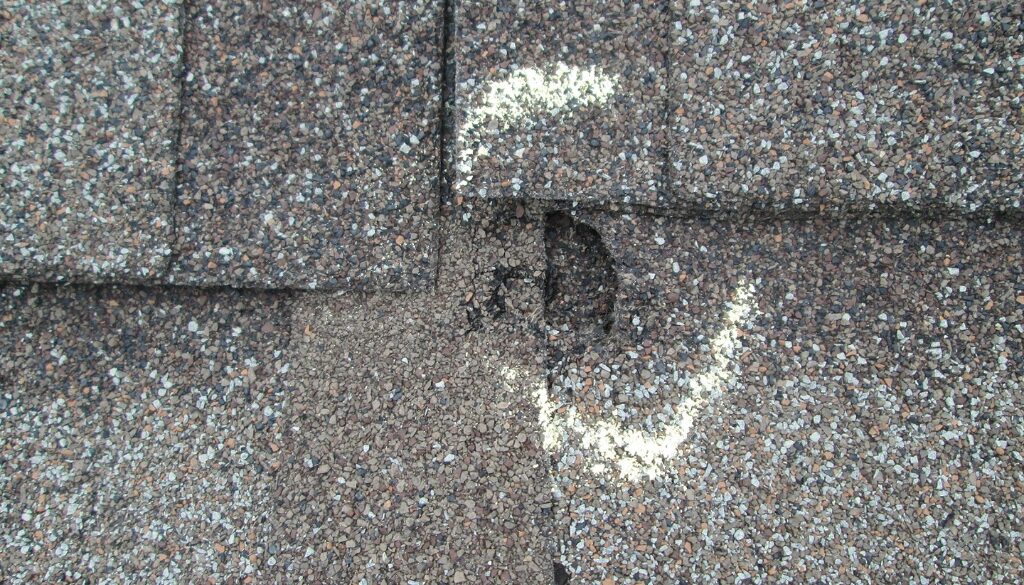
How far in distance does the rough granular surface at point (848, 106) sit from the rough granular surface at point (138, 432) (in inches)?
45.4

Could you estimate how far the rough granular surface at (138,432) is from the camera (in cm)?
174

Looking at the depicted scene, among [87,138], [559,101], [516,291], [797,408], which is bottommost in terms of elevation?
[797,408]

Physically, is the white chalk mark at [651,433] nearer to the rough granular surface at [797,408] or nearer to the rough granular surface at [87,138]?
the rough granular surface at [797,408]

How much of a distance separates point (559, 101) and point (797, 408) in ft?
3.04

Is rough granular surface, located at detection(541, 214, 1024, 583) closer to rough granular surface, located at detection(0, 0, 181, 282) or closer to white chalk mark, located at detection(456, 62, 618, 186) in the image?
white chalk mark, located at detection(456, 62, 618, 186)

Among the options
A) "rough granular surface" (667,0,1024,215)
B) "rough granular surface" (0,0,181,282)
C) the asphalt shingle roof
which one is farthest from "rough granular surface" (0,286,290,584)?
"rough granular surface" (667,0,1024,215)

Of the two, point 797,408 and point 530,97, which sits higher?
point 530,97

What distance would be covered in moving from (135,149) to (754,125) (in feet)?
4.81

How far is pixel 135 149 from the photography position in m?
1.72

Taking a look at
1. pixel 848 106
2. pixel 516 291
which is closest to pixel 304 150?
pixel 516 291

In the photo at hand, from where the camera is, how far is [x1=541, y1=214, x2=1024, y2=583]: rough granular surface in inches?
66.7

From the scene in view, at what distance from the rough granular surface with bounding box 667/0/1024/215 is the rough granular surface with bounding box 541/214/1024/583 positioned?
120mm

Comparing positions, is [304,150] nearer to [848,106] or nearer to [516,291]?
[516,291]

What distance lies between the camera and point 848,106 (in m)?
1.70
